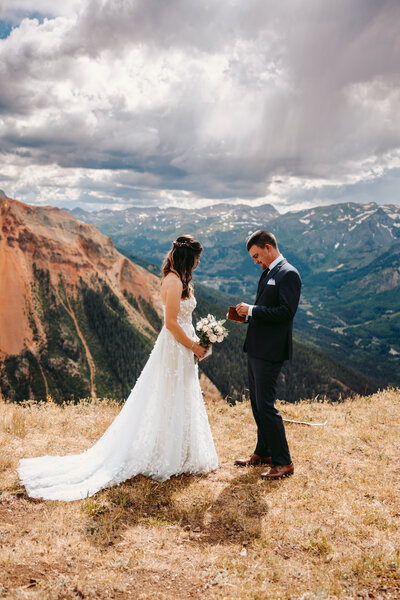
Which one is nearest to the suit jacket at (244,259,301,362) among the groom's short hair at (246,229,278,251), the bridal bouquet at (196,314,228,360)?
the groom's short hair at (246,229,278,251)

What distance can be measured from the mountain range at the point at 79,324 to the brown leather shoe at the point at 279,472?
94806mm

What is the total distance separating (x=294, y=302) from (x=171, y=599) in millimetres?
4484

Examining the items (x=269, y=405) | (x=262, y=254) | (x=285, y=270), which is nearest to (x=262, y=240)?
(x=262, y=254)

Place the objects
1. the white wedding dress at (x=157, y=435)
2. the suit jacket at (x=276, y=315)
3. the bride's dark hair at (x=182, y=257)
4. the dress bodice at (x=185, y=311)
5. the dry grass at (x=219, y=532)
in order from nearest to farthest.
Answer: the dry grass at (x=219, y=532) < the suit jacket at (x=276, y=315) < the bride's dark hair at (x=182, y=257) < the white wedding dress at (x=157, y=435) < the dress bodice at (x=185, y=311)

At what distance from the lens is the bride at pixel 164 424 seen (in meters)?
6.30

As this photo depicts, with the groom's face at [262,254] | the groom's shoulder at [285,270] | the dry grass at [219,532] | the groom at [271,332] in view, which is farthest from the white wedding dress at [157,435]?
the groom's shoulder at [285,270]

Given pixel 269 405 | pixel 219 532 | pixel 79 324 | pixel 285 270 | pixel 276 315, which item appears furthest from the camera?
pixel 79 324

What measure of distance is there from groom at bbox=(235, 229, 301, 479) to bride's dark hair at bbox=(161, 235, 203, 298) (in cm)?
107

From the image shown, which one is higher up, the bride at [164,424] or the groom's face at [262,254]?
the groom's face at [262,254]

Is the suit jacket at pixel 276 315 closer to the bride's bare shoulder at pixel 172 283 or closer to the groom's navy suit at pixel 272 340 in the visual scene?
the groom's navy suit at pixel 272 340

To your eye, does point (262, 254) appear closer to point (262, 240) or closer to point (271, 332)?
point (262, 240)

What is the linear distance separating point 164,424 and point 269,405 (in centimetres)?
201

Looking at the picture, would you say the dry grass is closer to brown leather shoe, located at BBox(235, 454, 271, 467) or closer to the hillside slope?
brown leather shoe, located at BBox(235, 454, 271, 467)

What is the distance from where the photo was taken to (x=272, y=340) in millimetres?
6426
